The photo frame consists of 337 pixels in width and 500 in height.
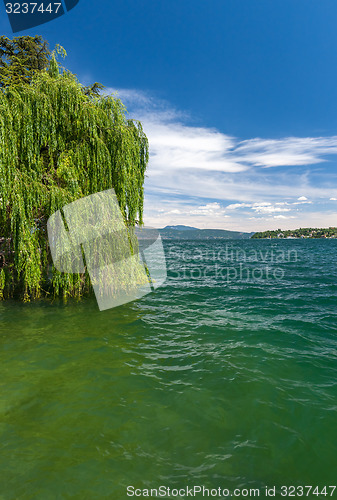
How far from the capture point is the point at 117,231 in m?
11.9

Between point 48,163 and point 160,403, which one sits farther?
point 48,163

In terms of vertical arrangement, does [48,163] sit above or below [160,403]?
above

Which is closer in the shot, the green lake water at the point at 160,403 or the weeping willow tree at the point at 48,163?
the green lake water at the point at 160,403

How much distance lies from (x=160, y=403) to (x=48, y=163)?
10.1m

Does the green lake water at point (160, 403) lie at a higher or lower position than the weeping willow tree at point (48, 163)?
lower

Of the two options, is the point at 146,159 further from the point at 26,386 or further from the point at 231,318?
the point at 26,386

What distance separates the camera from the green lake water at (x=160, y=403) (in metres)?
3.75

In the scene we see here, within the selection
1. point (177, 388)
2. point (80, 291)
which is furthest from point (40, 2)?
point (177, 388)

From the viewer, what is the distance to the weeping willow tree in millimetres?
9570

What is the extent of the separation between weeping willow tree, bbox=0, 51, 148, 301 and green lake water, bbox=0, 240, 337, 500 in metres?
2.08

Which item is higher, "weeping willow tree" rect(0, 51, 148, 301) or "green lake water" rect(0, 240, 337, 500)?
"weeping willow tree" rect(0, 51, 148, 301)

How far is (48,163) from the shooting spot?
429 inches

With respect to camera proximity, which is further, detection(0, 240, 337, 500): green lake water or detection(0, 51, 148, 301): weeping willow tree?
detection(0, 51, 148, 301): weeping willow tree

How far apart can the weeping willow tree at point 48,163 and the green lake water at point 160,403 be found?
208 cm
